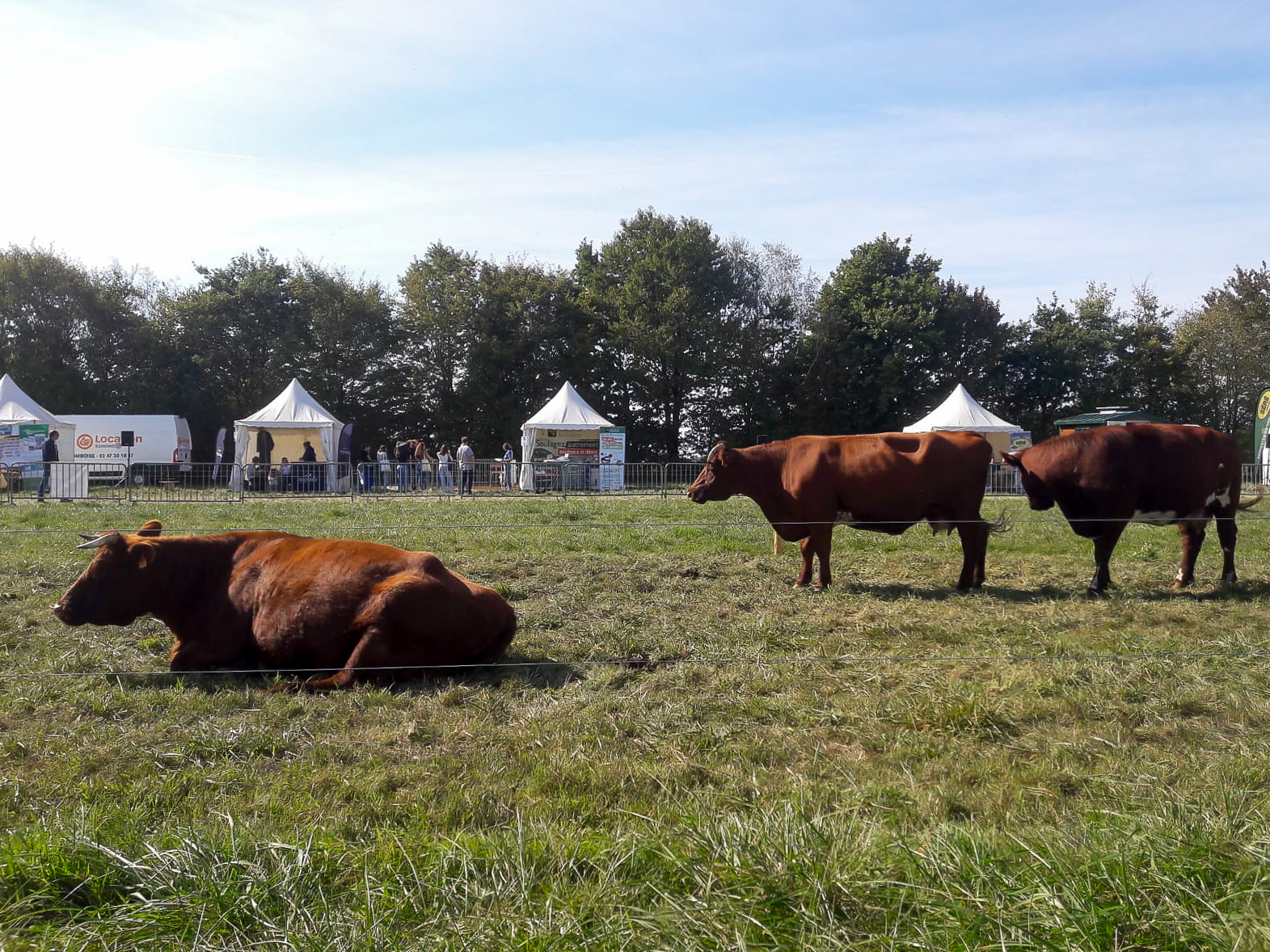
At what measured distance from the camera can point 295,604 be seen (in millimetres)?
6180

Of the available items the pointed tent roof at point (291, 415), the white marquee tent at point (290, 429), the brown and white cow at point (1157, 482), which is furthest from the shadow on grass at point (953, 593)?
the pointed tent roof at point (291, 415)

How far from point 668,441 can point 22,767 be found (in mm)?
42981

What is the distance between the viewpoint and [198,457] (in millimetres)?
46750

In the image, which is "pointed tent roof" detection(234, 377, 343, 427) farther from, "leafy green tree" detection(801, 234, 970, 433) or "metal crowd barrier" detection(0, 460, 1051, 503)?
"leafy green tree" detection(801, 234, 970, 433)

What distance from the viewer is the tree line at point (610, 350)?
45469 mm

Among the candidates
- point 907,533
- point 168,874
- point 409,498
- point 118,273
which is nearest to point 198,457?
point 118,273

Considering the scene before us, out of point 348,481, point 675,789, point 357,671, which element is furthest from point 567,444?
point 675,789

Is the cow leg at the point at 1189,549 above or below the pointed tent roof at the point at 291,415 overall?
below

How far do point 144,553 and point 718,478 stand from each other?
660cm

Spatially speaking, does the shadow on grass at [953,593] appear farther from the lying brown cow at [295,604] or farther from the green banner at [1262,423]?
the green banner at [1262,423]

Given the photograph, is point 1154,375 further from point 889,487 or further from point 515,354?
point 889,487

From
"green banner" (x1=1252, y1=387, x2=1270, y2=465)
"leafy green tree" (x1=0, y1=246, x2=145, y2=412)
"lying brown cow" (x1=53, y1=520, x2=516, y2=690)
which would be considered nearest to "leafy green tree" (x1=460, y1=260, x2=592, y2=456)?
"leafy green tree" (x1=0, y1=246, x2=145, y2=412)

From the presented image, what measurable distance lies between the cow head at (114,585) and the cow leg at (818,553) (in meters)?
5.92

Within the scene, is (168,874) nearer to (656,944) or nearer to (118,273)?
(656,944)
